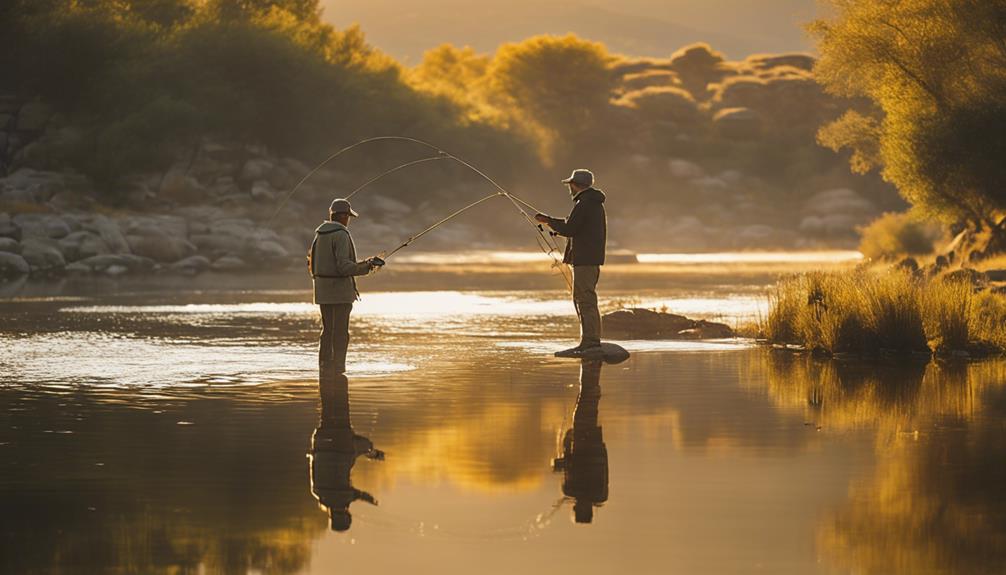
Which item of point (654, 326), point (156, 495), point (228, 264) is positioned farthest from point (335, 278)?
point (228, 264)

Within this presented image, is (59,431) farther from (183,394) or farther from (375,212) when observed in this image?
(375,212)

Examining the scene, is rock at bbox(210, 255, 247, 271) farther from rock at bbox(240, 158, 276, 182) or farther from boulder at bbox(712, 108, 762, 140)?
boulder at bbox(712, 108, 762, 140)

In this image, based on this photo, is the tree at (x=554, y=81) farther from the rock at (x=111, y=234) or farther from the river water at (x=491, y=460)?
the river water at (x=491, y=460)

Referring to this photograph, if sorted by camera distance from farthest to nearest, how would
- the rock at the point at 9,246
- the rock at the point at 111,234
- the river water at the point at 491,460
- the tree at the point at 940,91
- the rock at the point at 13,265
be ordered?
the rock at the point at 111,234, the rock at the point at 9,246, the rock at the point at 13,265, the tree at the point at 940,91, the river water at the point at 491,460

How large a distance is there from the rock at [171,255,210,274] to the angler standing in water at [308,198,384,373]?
35.7 metres

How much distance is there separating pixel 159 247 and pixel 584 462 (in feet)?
158

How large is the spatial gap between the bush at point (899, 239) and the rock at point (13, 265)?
28.4 metres

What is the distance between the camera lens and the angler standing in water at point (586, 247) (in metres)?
19.1

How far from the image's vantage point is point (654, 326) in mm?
24188

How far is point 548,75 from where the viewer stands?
4892 inches

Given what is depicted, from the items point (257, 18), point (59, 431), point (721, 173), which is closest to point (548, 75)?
point (721, 173)

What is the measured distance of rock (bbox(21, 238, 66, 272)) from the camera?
2010 inches

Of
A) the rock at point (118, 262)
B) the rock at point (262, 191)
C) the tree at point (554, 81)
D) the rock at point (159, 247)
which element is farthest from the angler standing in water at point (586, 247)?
the tree at point (554, 81)

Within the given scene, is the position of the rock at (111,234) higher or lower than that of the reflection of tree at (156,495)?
higher
